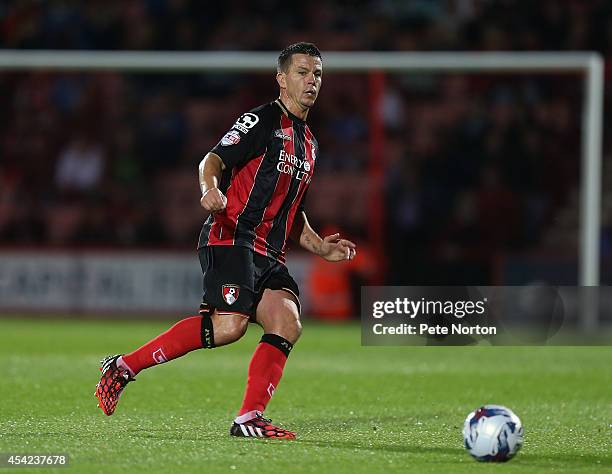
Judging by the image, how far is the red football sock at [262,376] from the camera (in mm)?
6355

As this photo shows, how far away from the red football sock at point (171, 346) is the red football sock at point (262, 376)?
34 centimetres

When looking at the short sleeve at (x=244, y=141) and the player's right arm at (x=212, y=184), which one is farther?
the short sleeve at (x=244, y=141)

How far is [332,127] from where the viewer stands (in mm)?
18031

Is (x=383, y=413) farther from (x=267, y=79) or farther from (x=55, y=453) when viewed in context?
(x=267, y=79)

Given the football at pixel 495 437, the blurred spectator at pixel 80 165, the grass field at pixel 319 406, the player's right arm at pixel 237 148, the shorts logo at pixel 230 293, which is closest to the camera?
the football at pixel 495 437

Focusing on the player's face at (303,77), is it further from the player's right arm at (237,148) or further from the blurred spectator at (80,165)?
the blurred spectator at (80,165)

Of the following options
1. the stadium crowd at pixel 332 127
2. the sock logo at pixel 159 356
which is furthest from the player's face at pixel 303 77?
the stadium crowd at pixel 332 127

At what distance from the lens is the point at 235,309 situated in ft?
21.0

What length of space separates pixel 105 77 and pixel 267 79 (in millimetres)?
2644

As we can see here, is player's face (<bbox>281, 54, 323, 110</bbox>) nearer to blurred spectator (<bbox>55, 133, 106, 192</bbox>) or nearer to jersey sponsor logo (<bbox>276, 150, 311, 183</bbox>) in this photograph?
jersey sponsor logo (<bbox>276, 150, 311, 183</bbox>)

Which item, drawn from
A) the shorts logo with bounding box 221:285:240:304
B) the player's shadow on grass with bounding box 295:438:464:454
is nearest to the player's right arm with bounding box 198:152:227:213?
the shorts logo with bounding box 221:285:240:304

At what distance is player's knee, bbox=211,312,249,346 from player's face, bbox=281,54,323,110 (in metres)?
1.25

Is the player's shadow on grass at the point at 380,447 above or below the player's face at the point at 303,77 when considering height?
below

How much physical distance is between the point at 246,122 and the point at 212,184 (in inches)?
21.2
